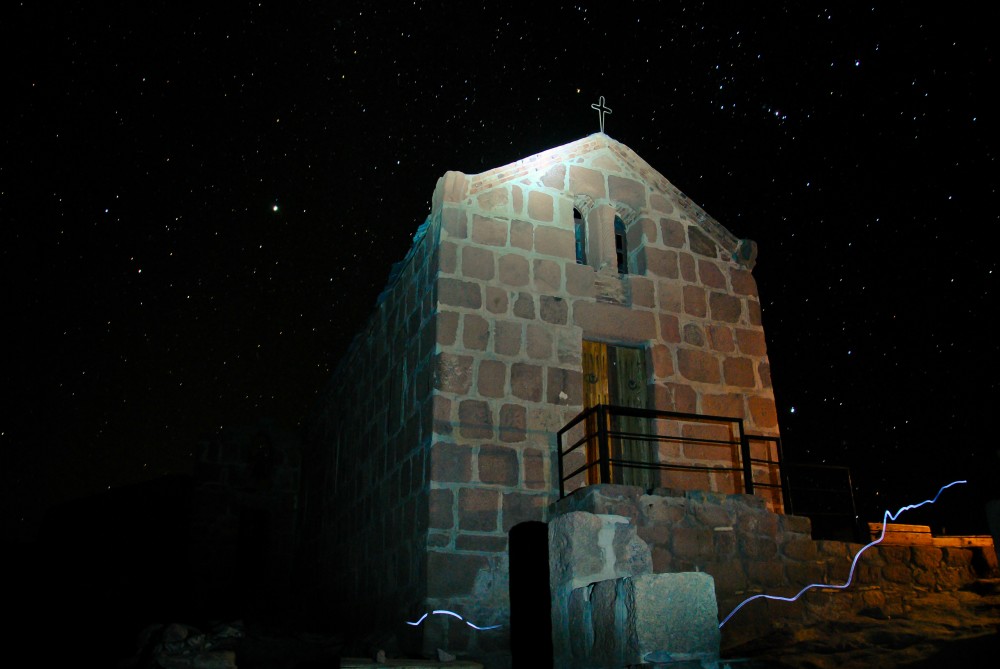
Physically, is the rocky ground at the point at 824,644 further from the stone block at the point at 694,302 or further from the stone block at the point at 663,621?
the stone block at the point at 694,302

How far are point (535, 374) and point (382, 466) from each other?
2747mm

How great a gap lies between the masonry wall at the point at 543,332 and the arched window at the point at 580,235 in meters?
0.10

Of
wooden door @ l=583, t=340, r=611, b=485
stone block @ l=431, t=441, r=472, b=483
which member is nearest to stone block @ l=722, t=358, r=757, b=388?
wooden door @ l=583, t=340, r=611, b=485

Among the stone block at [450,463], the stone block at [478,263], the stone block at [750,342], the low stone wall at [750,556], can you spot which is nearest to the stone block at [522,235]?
the stone block at [478,263]

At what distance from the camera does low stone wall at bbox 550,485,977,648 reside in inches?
262

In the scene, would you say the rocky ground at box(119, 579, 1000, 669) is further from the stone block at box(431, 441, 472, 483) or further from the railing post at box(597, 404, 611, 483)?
the stone block at box(431, 441, 472, 483)

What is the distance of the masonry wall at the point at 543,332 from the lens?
25.8 feet

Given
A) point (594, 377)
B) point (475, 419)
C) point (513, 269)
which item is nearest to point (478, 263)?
point (513, 269)

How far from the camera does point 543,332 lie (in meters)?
8.95

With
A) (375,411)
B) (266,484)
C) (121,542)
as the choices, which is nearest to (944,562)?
(375,411)

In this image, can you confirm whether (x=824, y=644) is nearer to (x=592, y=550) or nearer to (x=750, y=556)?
(x=750, y=556)

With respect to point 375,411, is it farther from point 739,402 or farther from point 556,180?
point 739,402

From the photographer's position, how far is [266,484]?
1694cm

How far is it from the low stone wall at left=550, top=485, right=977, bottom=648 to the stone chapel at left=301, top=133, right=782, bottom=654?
47 centimetres
